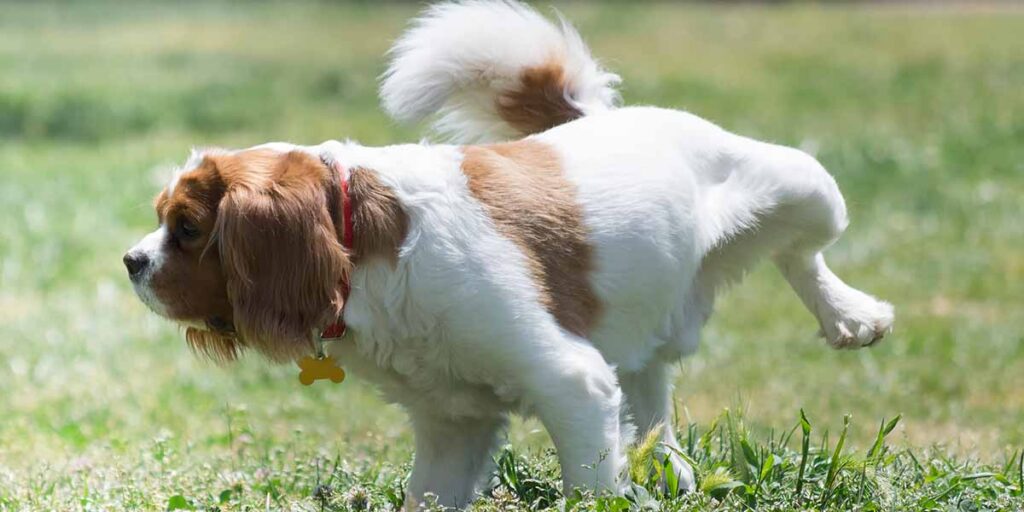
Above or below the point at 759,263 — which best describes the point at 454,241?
above

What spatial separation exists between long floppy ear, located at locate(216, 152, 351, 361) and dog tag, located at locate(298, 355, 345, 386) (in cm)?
17

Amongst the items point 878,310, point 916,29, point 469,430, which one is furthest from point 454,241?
point 916,29

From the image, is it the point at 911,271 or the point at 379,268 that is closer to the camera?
the point at 379,268

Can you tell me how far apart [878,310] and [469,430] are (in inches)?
66.5

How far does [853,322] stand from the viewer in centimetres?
543

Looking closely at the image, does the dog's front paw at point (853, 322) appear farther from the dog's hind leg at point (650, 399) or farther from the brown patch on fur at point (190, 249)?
the brown patch on fur at point (190, 249)

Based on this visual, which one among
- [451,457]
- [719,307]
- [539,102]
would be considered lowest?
[719,307]

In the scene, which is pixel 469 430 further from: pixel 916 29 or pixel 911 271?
pixel 916 29

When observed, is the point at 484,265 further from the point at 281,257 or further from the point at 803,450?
the point at 803,450

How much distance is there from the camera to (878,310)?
18.0ft

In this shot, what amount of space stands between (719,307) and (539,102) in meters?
4.75

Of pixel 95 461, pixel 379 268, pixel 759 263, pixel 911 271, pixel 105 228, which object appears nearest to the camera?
pixel 379 268

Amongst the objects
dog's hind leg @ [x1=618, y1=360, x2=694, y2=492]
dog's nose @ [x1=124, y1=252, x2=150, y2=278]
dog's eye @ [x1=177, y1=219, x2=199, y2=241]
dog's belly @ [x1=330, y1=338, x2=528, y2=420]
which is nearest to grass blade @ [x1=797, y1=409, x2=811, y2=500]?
dog's hind leg @ [x1=618, y1=360, x2=694, y2=492]

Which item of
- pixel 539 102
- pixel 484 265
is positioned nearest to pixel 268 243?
pixel 484 265
